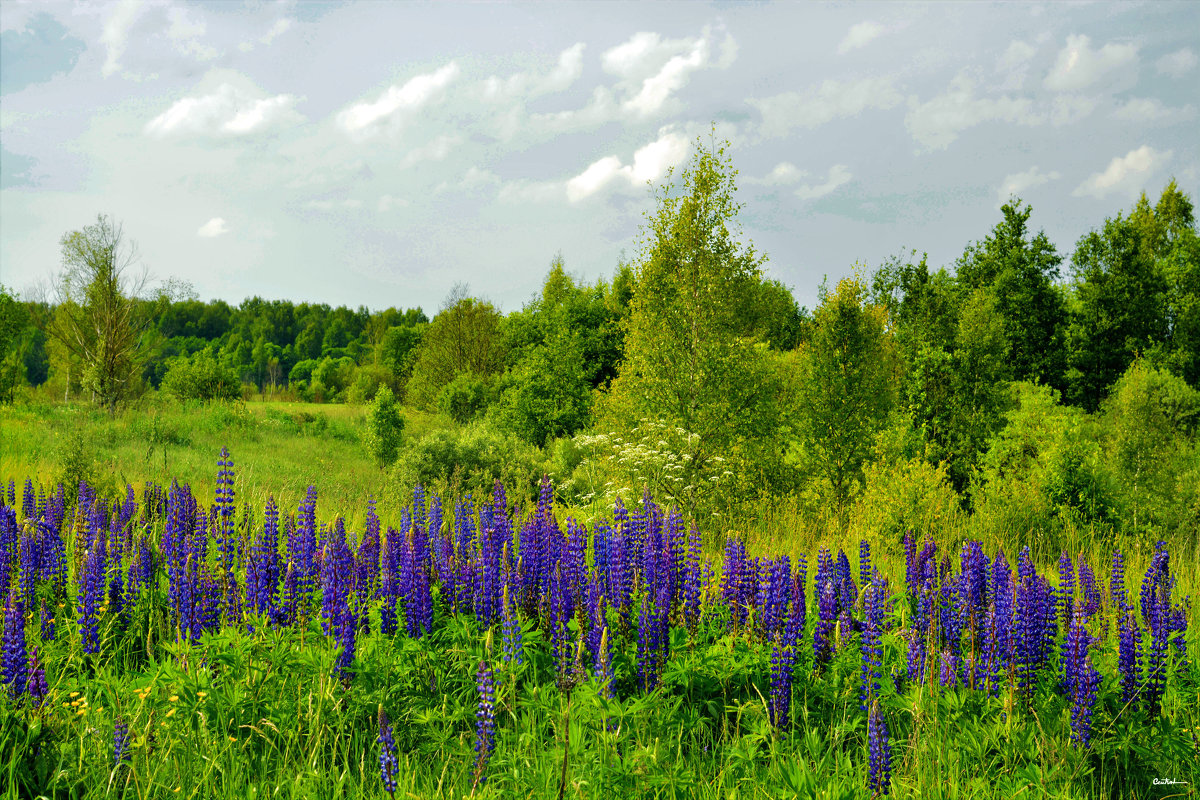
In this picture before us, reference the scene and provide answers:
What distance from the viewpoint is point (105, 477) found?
1032cm

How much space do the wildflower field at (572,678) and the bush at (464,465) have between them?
11093mm

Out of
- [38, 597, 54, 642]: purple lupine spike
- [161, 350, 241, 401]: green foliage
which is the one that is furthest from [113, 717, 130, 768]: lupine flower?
[161, 350, 241, 401]: green foliage

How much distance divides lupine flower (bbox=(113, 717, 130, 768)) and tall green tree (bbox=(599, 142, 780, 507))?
1166 centimetres

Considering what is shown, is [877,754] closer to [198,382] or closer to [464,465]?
[464,465]

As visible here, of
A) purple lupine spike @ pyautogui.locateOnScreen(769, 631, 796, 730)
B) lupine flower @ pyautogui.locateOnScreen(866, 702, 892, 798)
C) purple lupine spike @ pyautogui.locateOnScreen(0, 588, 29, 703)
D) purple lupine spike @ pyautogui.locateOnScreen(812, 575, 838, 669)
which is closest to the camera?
lupine flower @ pyautogui.locateOnScreen(866, 702, 892, 798)

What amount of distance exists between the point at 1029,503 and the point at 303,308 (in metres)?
114

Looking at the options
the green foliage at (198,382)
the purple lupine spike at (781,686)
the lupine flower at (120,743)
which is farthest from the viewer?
the green foliage at (198,382)

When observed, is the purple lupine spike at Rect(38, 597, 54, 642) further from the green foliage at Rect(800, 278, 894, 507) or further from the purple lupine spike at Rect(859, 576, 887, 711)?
the green foliage at Rect(800, 278, 894, 507)

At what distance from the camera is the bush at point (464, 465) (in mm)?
16359

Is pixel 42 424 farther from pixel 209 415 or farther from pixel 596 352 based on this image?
pixel 596 352

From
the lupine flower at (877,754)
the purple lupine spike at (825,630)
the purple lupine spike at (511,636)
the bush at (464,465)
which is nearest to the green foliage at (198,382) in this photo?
the bush at (464,465)

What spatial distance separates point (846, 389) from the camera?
14664 mm

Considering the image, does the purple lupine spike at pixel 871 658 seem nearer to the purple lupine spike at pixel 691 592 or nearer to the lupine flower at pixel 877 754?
the lupine flower at pixel 877 754

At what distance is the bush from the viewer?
16359mm
